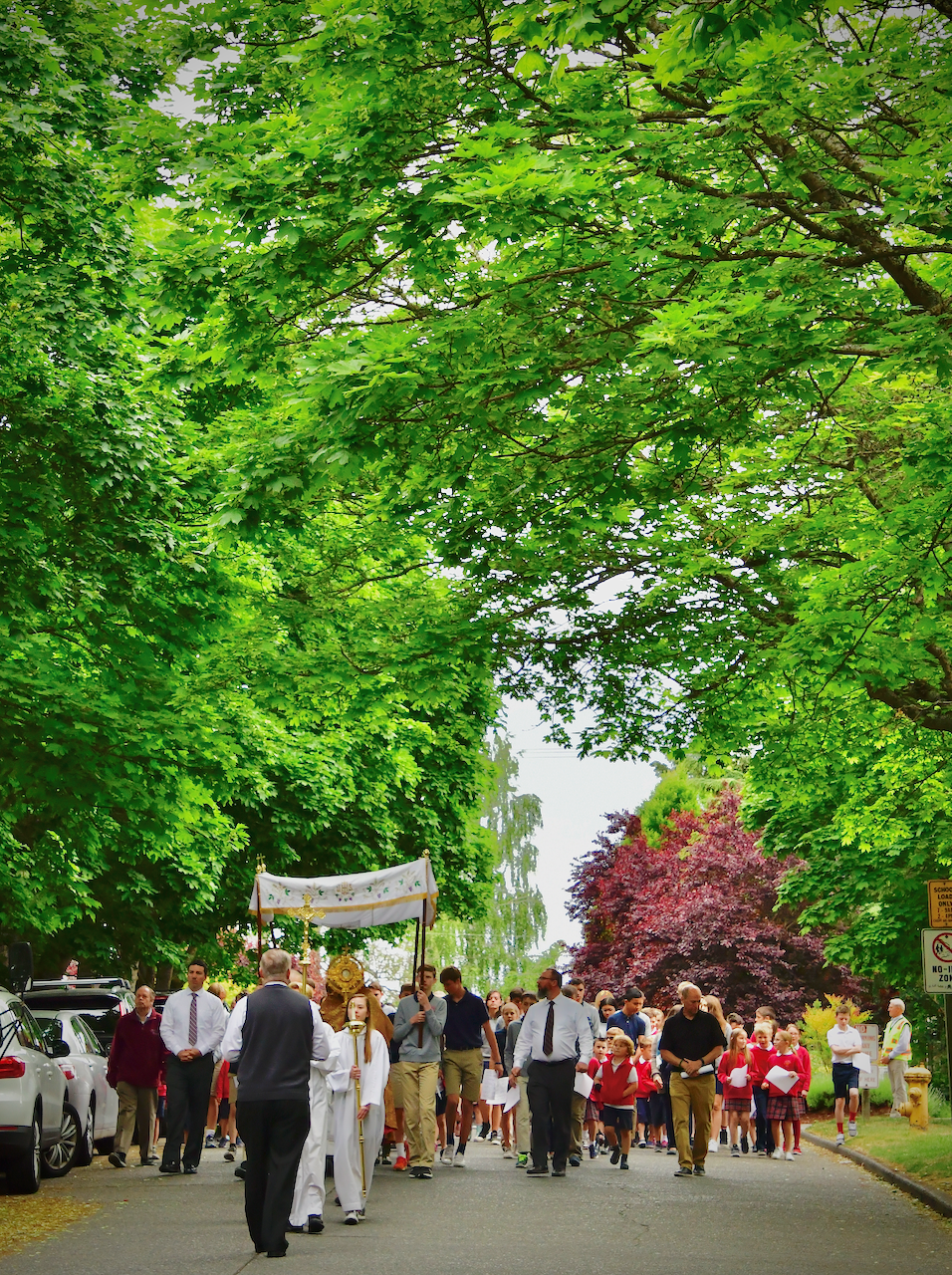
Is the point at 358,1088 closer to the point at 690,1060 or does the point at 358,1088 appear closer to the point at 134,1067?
the point at 690,1060

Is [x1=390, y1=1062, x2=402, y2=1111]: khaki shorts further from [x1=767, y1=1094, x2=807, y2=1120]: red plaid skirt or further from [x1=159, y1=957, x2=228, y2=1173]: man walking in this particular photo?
[x1=767, y1=1094, x2=807, y2=1120]: red plaid skirt

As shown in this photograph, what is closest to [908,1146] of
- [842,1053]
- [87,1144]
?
[842,1053]

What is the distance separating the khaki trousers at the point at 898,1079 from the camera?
25766 mm

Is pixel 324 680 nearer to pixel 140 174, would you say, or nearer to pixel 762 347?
pixel 140 174

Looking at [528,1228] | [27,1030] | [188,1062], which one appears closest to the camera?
[528,1228]

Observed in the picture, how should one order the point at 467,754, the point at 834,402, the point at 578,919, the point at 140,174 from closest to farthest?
1. the point at 140,174
2. the point at 834,402
3. the point at 467,754
4. the point at 578,919

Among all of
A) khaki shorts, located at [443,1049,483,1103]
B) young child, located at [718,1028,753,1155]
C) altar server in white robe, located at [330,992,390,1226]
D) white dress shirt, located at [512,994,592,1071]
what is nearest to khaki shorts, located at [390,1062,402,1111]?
khaki shorts, located at [443,1049,483,1103]

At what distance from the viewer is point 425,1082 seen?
1706 cm

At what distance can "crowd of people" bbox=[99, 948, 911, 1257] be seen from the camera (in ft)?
33.8

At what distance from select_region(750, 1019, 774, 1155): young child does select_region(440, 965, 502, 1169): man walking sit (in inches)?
147

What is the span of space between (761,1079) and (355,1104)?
10.00 m

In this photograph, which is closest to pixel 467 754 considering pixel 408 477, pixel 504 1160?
pixel 504 1160

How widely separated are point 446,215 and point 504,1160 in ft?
45.1

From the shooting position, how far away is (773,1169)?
1942cm
